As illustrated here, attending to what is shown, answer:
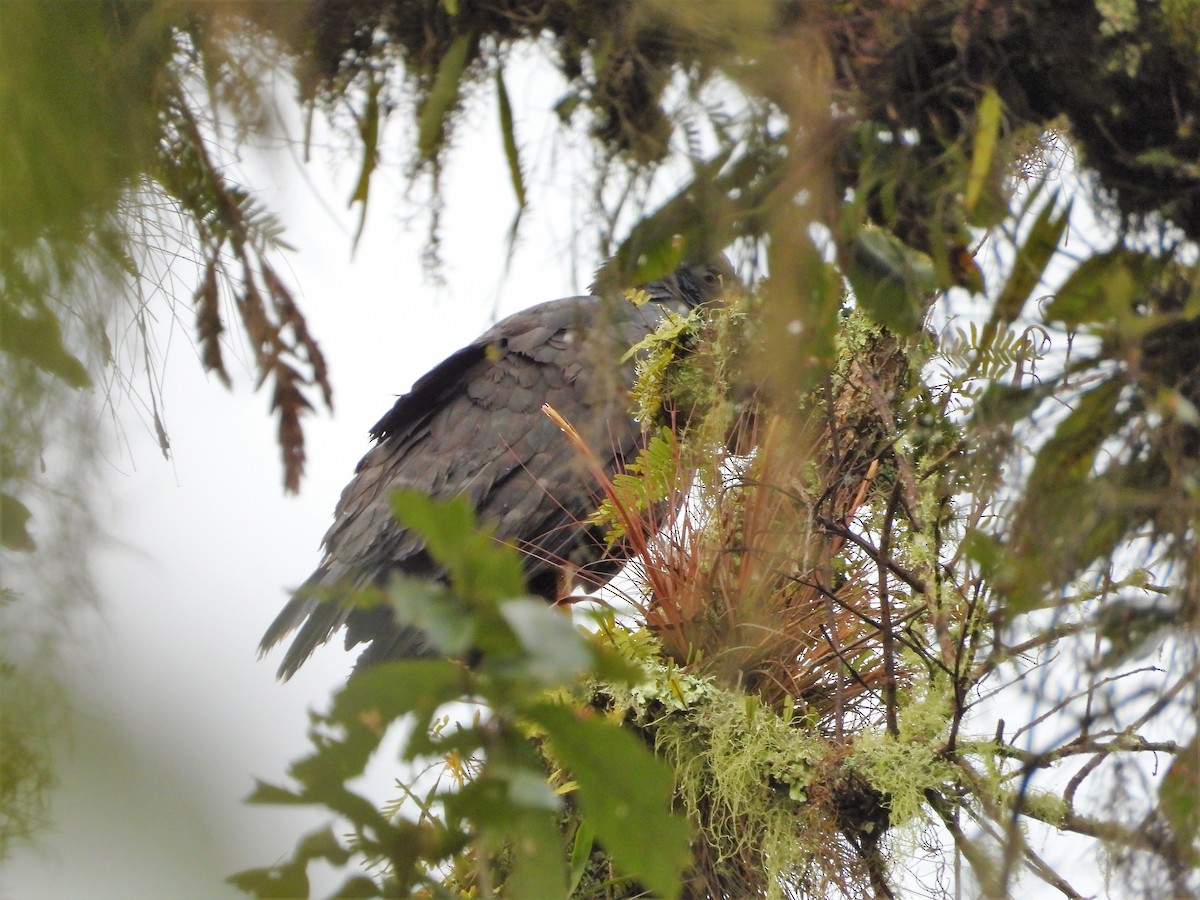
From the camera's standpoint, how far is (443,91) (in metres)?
0.71

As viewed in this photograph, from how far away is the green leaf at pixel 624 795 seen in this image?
526 mm

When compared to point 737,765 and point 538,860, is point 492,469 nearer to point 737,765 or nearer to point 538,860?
point 737,765

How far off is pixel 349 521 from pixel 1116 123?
2.39m

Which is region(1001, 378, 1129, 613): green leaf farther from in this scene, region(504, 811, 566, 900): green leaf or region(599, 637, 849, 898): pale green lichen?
region(599, 637, 849, 898): pale green lichen

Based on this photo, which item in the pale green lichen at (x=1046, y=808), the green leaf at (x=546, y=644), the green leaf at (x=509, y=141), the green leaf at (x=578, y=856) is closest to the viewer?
the green leaf at (x=546, y=644)

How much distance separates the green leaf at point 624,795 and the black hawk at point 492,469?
171 cm

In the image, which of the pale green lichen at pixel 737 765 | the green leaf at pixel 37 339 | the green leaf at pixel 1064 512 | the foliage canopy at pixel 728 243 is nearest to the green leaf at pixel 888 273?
the foliage canopy at pixel 728 243

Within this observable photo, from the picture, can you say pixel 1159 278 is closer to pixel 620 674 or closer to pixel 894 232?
pixel 894 232

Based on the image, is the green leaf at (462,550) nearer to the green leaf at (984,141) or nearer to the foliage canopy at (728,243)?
the foliage canopy at (728,243)

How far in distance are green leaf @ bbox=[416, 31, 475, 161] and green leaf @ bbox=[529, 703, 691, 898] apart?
38cm

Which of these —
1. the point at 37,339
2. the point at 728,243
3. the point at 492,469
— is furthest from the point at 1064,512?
the point at 492,469

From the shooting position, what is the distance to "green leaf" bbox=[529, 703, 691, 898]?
0.53 metres

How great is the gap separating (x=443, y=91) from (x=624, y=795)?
441 millimetres

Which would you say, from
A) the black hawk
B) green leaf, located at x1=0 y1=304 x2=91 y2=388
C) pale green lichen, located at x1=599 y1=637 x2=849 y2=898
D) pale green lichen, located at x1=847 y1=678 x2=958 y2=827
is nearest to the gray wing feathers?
the black hawk
